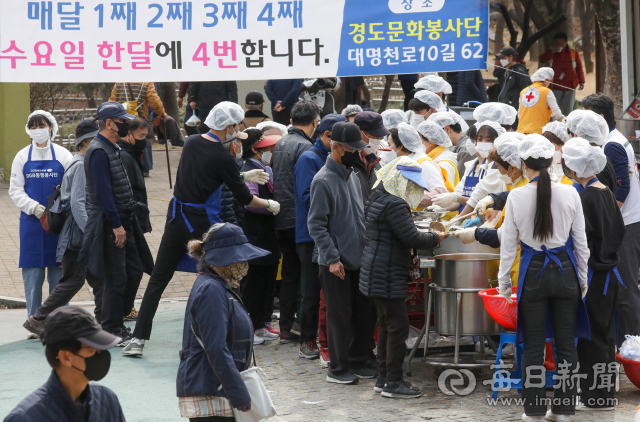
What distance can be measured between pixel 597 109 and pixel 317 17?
2.55m

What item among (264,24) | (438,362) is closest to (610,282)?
(438,362)

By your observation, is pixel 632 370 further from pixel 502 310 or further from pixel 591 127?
pixel 591 127

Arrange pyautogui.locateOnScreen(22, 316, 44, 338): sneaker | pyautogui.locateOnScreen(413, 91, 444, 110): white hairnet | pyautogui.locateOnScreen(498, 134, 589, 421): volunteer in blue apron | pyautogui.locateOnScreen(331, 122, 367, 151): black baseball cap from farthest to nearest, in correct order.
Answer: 1. pyautogui.locateOnScreen(413, 91, 444, 110): white hairnet
2. pyautogui.locateOnScreen(22, 316, 44, 338): sneaker
3. pyautogui.locateOnScreen(331, 122, 367, 151): black baseball cap
4. pyautogui.locateOnScreen(498, 134, 589, 421): volunteer in blue apron

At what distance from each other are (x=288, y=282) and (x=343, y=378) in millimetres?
1523

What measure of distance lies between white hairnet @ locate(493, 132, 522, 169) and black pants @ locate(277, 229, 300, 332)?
A: 95.5 inches

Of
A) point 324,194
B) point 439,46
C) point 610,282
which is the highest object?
point 439,46

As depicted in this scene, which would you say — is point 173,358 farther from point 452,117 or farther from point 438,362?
point 452,117

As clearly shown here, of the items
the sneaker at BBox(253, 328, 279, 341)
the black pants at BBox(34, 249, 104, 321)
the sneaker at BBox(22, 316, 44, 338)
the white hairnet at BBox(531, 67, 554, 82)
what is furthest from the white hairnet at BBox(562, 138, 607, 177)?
the white hairnet at BBox(531, 67, 554, 82)

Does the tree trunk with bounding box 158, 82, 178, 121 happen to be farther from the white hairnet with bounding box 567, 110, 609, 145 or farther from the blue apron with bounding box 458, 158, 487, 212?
the white hairnet with bounding box 567, 110, 609, 145

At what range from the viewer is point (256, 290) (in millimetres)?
7535

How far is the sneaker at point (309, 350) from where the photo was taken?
7.02 m

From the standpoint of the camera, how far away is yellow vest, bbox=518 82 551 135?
A: 10.9 meters

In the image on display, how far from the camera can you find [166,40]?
6887 millimetres

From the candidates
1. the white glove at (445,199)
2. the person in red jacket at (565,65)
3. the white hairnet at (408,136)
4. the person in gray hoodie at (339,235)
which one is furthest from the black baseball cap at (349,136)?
the person in red jacket at (565,65)
